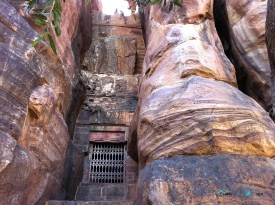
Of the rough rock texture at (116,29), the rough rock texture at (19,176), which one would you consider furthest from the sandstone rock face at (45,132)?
the rough rock texture at (116,29)

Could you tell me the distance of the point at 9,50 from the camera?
15.9ft

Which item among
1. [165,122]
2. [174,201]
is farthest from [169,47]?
[174,201]

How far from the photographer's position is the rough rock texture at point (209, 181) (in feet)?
9.78

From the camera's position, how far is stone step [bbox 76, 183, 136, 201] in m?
6.71

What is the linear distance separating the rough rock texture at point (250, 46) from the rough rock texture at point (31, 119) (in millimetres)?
4241

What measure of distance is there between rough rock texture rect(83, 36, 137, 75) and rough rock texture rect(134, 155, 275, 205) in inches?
304

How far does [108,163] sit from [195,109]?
476cm

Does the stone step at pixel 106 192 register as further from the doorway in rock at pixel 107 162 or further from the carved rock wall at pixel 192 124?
the carved rock wall at pixel 192 124

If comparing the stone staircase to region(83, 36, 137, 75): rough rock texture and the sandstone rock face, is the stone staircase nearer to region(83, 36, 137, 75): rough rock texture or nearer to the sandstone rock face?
the sandstone rock face

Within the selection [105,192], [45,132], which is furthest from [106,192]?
[45,132]

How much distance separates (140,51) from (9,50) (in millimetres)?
7694

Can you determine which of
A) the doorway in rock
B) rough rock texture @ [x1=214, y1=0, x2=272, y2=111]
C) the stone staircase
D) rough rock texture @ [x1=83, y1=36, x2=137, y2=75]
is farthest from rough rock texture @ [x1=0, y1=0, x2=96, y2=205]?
rough rock texture @ [x1=214, y1=0, x2=272, y2=111]

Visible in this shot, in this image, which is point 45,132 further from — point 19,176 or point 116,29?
point 116,29

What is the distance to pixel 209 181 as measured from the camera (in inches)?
123
